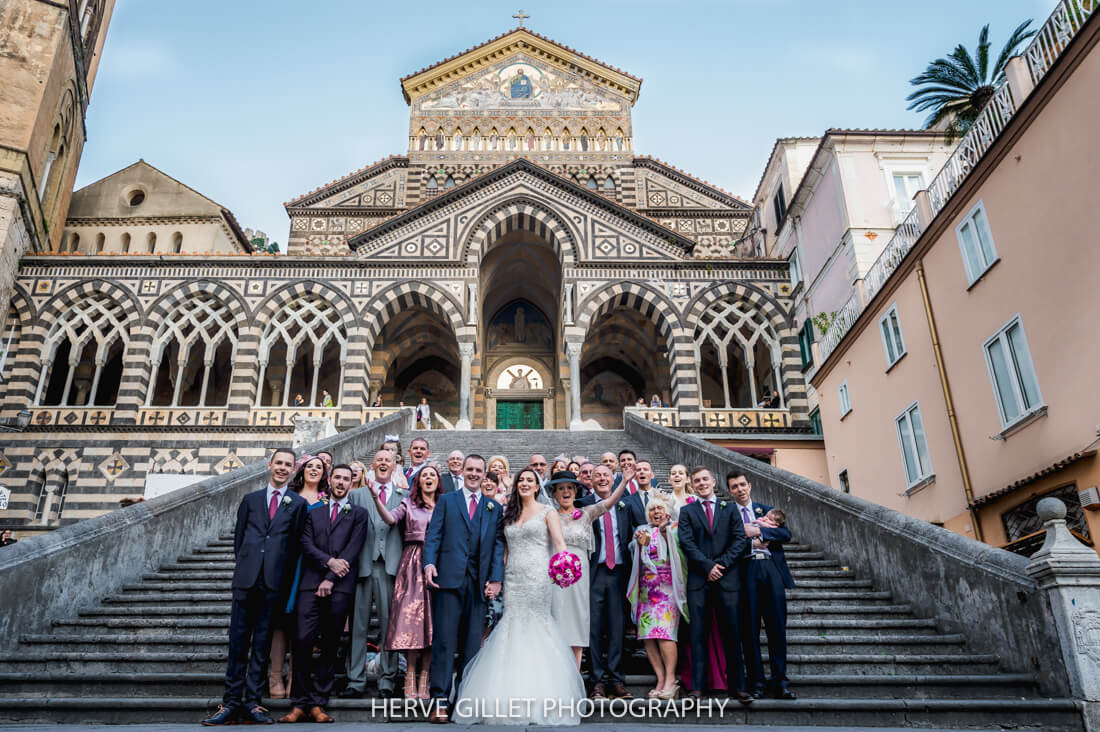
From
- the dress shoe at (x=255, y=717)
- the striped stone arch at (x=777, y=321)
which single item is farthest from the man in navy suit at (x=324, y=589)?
the striped stone arch at (x=777, y=321)

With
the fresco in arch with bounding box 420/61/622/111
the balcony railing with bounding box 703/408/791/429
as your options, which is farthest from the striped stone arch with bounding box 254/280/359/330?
the fresco in arch with bounding box 420/61/622/111

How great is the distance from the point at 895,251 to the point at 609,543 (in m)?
12.0

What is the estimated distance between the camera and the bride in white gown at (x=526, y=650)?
4.87 metres

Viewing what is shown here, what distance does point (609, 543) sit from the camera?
6.21 meters

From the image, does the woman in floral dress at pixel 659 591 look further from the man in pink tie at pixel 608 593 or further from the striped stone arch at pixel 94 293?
the striped stone arch at pixel 94 293

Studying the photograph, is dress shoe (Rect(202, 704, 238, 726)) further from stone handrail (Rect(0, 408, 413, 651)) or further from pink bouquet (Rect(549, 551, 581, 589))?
stone handrail (Rect(0, 408, 413, 651))

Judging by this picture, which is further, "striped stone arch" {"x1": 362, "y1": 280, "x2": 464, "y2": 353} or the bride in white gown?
"striped stone arch" {"x1": 362, "y1": 280, "x2": 464, "y2": 353}

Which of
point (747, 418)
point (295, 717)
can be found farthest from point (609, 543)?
point (747, 418)

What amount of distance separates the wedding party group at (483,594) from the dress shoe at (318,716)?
0.01 metres

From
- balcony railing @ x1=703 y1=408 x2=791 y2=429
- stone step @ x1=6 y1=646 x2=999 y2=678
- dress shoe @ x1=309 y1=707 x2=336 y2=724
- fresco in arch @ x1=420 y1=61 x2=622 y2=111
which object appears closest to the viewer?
dress shoe @ x1=309 y1=707 x2=336 y2=724

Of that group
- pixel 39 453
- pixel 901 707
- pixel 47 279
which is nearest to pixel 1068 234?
pixel 901 707

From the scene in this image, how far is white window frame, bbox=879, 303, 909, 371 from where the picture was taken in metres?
14.4

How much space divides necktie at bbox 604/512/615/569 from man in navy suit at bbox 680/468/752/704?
59 centimetres

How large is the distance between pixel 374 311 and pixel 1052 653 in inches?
850
